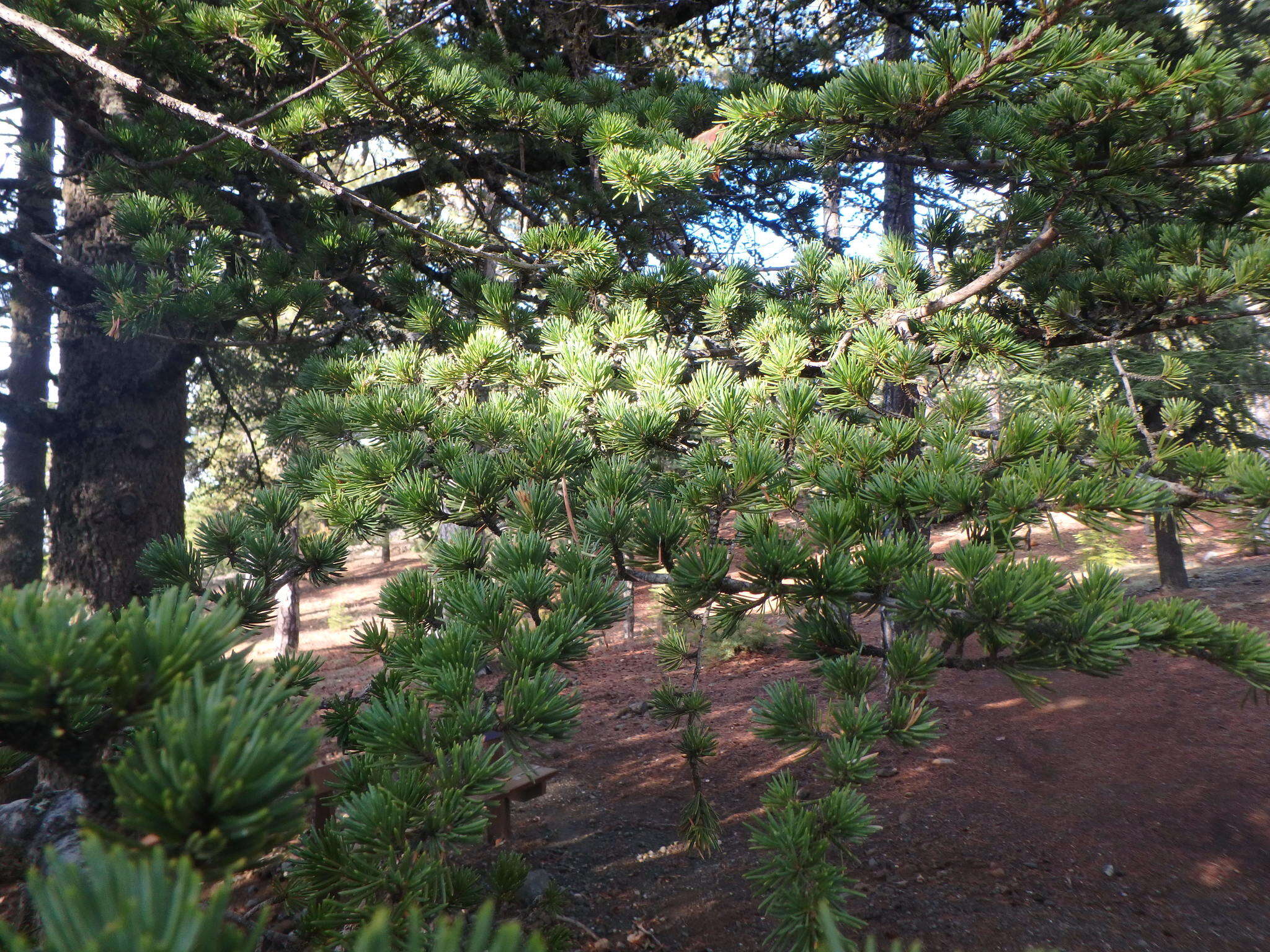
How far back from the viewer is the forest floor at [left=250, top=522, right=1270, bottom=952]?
2820 millimetres

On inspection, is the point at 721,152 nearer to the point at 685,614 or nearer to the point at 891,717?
the point at 685,614

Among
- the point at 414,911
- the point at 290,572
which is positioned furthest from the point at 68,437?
the point at 414,911

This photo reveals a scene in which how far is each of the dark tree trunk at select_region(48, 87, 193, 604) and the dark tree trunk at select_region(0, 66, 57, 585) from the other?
142 millimetres

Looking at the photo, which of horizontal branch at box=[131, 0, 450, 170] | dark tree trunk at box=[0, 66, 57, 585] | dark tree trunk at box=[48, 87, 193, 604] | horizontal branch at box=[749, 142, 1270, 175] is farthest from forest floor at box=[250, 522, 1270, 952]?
dark tree trunk at box=[0, 66, 57, 585]

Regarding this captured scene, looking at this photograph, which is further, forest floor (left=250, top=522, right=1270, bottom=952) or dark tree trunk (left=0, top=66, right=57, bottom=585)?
dark tree trunk (left=0, top=66, right=57, bottom=585)

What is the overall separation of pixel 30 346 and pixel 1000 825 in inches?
336

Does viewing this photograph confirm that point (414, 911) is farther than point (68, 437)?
No

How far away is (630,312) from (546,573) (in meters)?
1.29

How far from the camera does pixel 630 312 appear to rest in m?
2.52

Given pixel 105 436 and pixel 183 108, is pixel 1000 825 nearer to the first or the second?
pixel 183 108

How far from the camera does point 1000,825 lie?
144 inches

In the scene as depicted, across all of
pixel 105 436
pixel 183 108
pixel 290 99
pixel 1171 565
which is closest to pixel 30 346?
pixel 105 436

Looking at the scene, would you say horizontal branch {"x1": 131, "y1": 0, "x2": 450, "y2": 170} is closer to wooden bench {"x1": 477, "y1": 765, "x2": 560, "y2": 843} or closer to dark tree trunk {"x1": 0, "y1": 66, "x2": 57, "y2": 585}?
dark tree trunk {"x1": 0, "y1": 66, "x2": 57, "y2": 585}

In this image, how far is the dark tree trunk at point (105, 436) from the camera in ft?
11.5
